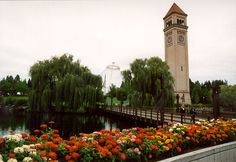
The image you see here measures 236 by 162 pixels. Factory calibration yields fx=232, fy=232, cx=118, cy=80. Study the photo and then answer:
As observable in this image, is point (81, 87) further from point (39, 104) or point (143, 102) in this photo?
point (143, 102)

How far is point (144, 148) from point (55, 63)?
84.0 feet

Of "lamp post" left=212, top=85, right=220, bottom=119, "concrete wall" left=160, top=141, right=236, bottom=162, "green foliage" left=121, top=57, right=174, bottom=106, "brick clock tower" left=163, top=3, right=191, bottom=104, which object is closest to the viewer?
"concrete wall" left=160, top=141, right=236, bottom=162

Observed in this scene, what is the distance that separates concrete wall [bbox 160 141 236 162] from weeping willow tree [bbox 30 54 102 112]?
22559mm

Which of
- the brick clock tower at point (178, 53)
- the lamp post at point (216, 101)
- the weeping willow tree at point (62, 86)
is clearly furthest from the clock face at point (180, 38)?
the lamp post at point (216, 101)

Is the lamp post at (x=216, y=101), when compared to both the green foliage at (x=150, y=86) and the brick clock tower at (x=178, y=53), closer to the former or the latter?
the green foliage at (x=150, y=86)

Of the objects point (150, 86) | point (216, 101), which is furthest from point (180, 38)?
point (216, 101)

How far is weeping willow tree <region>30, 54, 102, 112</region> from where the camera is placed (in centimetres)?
2622

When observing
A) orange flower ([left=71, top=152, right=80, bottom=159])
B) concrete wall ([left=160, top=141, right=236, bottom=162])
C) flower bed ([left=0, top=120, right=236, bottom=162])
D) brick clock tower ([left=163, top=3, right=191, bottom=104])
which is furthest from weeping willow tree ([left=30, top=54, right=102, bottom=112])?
brick clock tower ([left=163, top=3, right=191, bottom=104])

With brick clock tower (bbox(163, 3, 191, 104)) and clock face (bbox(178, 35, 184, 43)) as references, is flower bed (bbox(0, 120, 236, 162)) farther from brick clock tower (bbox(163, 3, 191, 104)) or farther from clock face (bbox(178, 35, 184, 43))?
clock face (bbox(178, 35, 184, 43))

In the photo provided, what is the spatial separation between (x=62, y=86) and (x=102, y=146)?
75.4 feet

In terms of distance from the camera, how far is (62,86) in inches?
1029

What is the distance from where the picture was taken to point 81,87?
88.5ft

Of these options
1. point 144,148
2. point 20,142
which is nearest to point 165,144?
point 144,148

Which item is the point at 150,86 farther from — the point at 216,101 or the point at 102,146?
the point at 102,146
